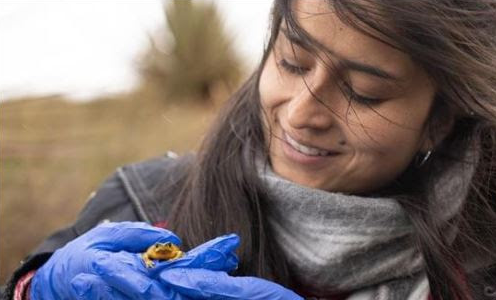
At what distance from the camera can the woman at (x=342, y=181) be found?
4.22 feet

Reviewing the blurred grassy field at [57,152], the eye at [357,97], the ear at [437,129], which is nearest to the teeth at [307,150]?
the eye at [357,97]

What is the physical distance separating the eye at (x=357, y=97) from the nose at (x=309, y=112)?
0.05m

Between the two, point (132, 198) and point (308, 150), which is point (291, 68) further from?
point (132, 198)

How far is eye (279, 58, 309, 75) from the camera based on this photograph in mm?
1380

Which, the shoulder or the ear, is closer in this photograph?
the ear

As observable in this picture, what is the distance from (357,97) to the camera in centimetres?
135

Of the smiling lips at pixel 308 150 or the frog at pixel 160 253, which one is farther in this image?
the smiling lips at pixel 308 150

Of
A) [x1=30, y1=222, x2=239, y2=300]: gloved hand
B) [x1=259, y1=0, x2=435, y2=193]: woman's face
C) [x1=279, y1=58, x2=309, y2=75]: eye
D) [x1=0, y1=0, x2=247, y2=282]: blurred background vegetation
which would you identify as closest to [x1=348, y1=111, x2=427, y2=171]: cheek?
[x1=259, y1=0, x2=435, y2=193]: woman's face

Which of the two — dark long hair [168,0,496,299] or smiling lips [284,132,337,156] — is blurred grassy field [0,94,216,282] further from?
smiling lips [284,132,337,156]

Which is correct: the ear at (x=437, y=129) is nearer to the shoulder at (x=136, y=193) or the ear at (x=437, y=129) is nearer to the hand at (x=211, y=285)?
the hand at (x=211, y=285)

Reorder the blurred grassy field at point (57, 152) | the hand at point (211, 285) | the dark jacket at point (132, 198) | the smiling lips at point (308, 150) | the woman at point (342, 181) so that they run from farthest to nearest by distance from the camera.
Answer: the blurred grassy field at point (57, 152), the dark jacket at point (132, 198), the smiling lips at point (308, 150), the woman at point (342, 181), the hand at point (211, 285)

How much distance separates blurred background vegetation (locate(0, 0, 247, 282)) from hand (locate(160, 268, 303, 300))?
0.78 m

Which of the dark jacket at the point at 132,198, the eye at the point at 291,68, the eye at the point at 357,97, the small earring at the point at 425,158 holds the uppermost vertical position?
the eye at the point at 291,68

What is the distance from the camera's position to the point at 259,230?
4.89 feet
